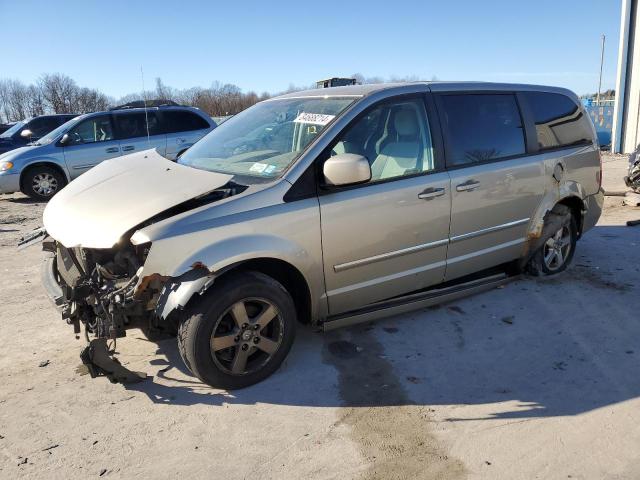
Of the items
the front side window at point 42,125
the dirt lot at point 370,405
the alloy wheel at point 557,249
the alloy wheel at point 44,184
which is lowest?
the dirt lot at point 370,405

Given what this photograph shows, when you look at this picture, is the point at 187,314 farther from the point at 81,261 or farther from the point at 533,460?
the point at 533,460

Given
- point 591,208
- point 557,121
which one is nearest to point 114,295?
point 557,121

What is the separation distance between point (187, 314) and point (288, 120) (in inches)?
67.0

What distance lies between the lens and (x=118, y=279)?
10.2 ft

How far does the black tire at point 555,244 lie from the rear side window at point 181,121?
8096mm

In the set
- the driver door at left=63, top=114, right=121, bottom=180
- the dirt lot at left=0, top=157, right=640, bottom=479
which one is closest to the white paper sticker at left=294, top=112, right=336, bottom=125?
the dirt lot at left=0, top=157, right=640, bottom=479

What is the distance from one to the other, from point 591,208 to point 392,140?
269 centimetres

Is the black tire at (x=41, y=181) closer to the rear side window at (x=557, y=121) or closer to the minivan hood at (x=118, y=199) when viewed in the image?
the minivan hood at (x=118, y=199)

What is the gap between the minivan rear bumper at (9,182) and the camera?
10.2 meters

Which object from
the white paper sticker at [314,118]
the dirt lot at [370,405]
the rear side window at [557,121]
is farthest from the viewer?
the rear side window at [557,121]

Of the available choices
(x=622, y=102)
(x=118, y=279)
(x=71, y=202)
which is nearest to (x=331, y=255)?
(x=118, y=279)

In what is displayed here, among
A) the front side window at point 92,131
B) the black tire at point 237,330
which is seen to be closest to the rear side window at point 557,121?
the black tire at point 237,330

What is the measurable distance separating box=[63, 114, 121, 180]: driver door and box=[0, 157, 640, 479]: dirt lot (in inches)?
267

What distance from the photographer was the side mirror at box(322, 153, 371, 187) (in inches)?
127
